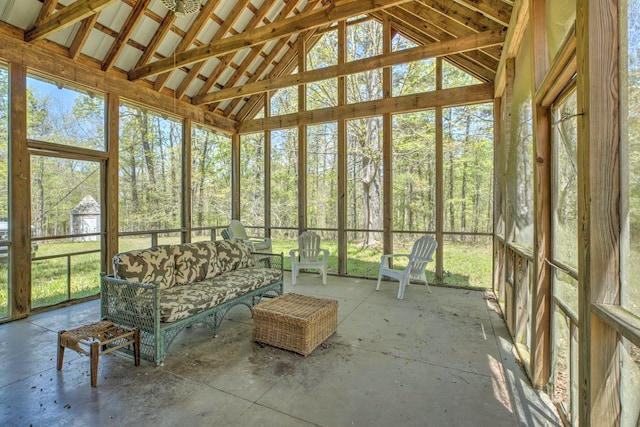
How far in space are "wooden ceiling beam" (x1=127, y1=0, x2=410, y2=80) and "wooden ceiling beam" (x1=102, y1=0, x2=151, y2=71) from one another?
398 millimetres

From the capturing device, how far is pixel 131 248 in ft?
16.5

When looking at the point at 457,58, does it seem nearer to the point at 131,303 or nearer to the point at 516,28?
the point at 516,28

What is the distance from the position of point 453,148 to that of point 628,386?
4763mm

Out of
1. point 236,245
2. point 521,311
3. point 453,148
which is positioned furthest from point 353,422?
point 453,148

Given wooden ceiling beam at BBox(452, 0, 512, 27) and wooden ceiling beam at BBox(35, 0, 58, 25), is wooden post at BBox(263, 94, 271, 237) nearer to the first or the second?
wooden ceiling beam at BBox(35, 0, 58, 25)

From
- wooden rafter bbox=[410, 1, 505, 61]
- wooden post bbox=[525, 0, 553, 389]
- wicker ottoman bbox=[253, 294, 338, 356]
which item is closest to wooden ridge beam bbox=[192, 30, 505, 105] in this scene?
wooden rafter bbox=[410, 1, 505, 61]

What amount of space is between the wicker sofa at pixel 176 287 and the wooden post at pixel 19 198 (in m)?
1.77

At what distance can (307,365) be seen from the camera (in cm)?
260

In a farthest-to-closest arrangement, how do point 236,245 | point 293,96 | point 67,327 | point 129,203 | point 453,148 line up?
point 293,96 → point 453,148 → point 129,203 → point 236,245 → point 67,327

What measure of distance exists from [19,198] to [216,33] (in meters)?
3.91

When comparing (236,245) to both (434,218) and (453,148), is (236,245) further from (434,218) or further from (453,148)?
(453,148)

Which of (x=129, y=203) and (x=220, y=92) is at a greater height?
(x=220, y=92)

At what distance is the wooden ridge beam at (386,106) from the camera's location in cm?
505

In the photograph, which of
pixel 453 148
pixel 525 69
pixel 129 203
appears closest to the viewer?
pixel 525 69
